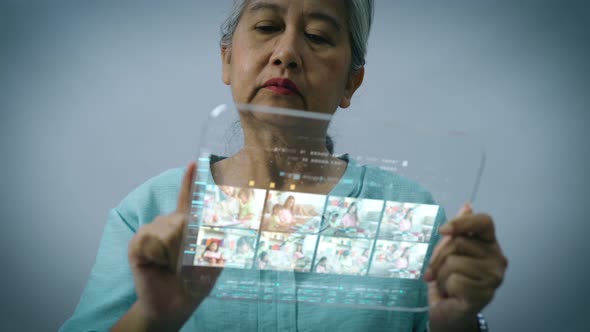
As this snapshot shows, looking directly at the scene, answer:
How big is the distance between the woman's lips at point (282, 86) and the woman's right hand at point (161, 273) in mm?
199

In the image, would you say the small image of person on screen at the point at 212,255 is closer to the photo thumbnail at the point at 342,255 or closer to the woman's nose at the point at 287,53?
the photo thumbnail at the point at 342,255

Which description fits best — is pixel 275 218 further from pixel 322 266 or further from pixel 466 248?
pixel 466 248

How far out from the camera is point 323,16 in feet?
→ 2.42

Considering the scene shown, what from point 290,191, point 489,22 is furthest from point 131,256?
point 489,22

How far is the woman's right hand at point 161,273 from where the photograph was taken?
58cm

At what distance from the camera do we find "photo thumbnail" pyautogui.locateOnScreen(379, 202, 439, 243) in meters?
0.64

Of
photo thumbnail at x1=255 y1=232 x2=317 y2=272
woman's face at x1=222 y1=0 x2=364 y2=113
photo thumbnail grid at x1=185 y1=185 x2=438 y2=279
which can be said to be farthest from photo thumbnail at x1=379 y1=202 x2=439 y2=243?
woman's face at x1=222 y1=0 x2=364 y2=113

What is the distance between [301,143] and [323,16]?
10.1 inches

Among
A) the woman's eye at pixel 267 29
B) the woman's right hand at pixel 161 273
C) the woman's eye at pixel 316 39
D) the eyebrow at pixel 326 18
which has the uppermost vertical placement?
the eyebrow at pixel 326 18

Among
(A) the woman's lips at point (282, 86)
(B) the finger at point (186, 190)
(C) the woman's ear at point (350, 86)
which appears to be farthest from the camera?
(C) the woman's ear at point (350, 86)

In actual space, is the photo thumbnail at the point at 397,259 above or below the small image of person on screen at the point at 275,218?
below

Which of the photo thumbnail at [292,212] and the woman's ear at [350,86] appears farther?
the woman's ear at [350,86]

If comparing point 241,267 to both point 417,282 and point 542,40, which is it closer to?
point 417,282

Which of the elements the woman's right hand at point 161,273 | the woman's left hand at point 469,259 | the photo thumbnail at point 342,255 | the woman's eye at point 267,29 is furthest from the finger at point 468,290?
the woman's eye at point 267,29
